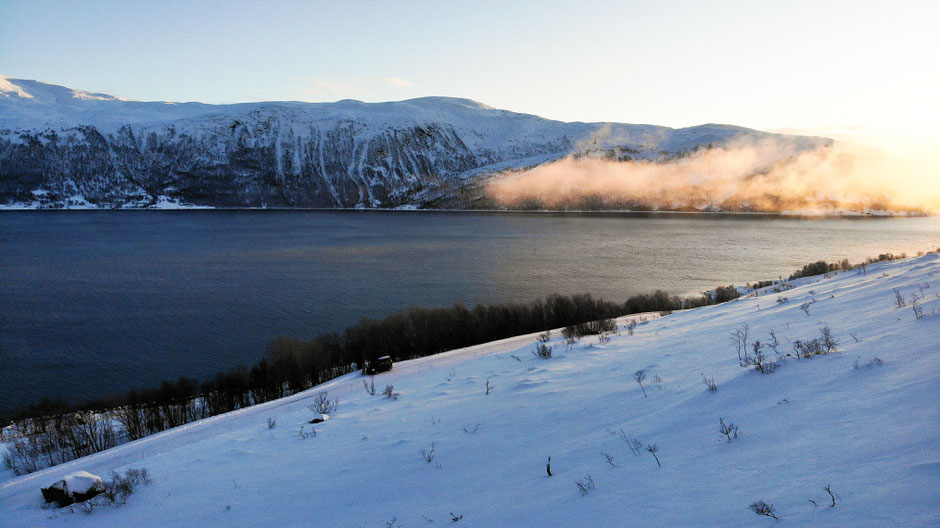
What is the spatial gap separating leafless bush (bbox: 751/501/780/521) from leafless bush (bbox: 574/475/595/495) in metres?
1.42

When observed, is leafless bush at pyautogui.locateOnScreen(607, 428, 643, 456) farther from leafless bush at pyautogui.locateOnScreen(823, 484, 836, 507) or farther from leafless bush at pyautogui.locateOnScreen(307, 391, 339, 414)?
leafless bush at pyautogui.locateOnScreen(307, 391, 339, 414)

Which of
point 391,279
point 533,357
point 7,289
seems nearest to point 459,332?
point 533,357

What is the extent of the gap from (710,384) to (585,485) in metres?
2.86

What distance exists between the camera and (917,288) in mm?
10055

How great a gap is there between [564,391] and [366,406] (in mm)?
3999

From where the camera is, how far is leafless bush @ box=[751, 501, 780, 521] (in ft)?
10.5

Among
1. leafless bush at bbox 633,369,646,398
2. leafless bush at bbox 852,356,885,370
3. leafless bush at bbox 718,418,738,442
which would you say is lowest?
leafless bush at bbox 633,369,646,398

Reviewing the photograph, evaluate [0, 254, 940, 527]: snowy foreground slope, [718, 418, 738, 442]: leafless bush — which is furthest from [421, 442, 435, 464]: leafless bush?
[718, 418, 738, 442]: leafless bush

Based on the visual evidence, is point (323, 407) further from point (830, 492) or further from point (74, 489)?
point (830, 492)

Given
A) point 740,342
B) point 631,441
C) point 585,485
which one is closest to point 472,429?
point 631,441

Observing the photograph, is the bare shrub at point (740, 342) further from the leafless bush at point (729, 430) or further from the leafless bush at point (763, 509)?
the leafless bush at point (763, 509)

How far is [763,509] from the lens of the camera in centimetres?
325

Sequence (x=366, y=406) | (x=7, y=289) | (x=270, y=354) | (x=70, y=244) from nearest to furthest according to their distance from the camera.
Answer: (x=366, y=406) → (x=270, y=354) → (x=7, y=289) → (x=70, y=244)

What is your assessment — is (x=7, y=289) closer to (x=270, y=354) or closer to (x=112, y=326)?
(x=112, y=326)
